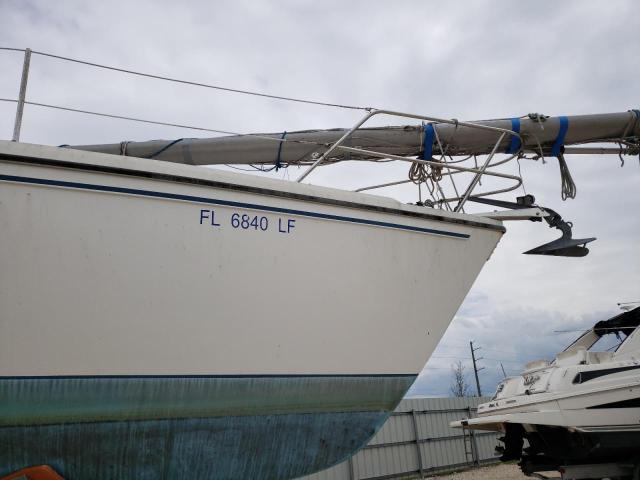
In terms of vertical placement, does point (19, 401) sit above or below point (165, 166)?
below

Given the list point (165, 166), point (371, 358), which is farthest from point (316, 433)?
point (165, 166)

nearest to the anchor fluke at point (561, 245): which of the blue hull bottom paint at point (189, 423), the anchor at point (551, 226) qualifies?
the anchor at point (551, 226)

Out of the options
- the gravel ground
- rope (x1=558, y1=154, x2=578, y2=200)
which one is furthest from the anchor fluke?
the gravel ground

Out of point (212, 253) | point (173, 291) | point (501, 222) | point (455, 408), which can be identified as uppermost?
point (501, 222)

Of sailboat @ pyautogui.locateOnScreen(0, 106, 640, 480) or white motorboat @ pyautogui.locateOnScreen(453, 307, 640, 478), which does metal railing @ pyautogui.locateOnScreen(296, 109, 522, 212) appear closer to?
sailboat @ pyautogui.locateOnScreen(0, 106, 640, 480)

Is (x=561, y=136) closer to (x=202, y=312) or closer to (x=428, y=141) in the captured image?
(x=428, y=141)

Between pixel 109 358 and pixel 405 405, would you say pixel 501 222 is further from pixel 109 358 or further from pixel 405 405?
Result: pixel 405 405

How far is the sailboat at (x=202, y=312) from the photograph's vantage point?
2.68 meters

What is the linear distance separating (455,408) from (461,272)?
37.5ft

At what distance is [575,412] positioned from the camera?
4.71m

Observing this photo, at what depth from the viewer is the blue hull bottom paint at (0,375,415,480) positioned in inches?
105


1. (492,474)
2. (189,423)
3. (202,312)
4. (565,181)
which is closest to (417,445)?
(492,474)

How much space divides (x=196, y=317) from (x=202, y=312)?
0.04 metres

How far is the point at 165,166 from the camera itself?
2975mm
